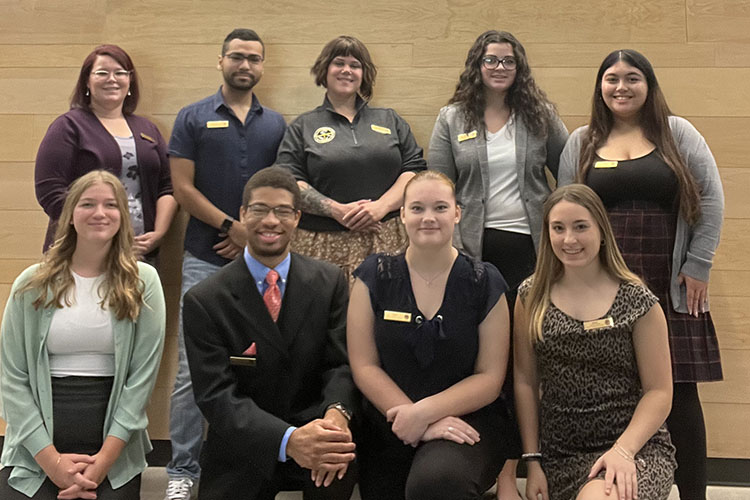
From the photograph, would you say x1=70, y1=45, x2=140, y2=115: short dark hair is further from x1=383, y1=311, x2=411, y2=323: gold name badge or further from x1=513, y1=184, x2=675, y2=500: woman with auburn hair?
x1=513, y1=184, x2=675, y2=500: woman with auburn hair

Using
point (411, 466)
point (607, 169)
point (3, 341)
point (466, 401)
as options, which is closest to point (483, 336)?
point (466, 401)

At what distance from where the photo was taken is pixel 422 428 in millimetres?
2135

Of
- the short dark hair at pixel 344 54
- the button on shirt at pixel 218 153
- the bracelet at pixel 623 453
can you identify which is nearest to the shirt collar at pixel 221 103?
the button on shirt at pixel 218 153

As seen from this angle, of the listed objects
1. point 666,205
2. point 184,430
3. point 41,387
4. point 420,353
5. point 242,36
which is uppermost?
point 242,36

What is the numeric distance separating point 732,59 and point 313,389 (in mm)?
2476

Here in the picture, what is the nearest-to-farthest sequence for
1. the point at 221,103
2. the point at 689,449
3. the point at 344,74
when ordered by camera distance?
1. the point at 689,449
2. the point at 344,74
3. the point at 221,103

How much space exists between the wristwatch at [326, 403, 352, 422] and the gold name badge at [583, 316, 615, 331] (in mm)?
735

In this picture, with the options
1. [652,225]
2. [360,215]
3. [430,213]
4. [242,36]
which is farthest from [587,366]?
[242,36]

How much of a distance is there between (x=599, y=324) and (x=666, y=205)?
0.79 meters

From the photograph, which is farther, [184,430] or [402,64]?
[402,64]

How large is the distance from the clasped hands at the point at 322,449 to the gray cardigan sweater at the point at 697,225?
1.37 m

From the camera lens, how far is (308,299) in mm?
2285

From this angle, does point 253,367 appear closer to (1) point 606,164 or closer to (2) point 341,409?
(2) point 341,409

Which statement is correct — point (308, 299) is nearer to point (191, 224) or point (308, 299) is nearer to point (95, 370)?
point (95, 370)
